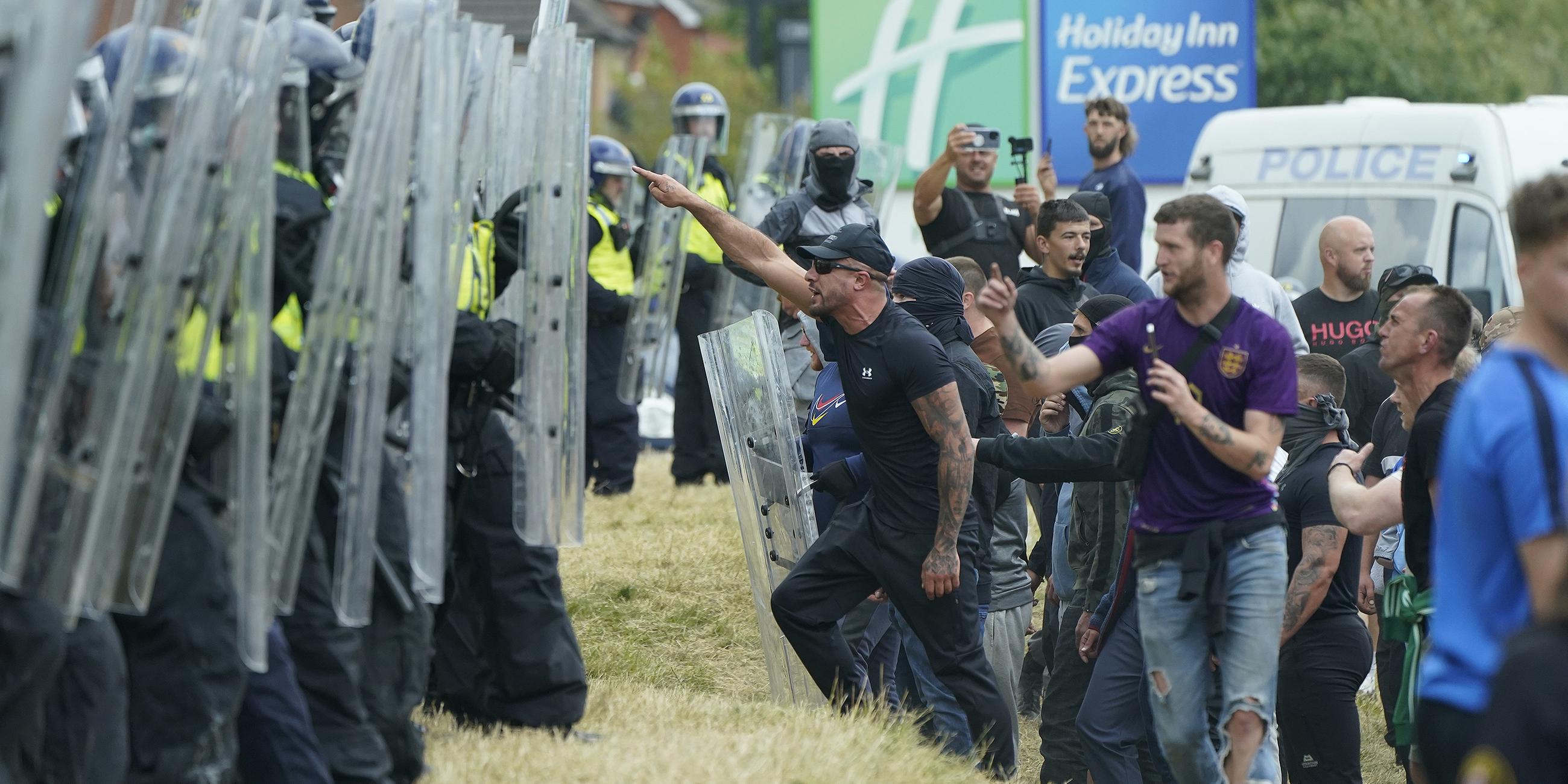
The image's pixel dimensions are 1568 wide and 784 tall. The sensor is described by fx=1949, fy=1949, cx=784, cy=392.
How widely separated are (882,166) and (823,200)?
2.71m

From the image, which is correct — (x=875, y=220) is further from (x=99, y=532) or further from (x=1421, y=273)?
(x=99, y=532)

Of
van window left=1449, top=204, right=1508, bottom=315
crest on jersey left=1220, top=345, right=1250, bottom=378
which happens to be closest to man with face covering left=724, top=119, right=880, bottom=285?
crest on jersey left=1220, top=345, right=1250, bottom=378

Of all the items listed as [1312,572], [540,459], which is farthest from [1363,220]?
[540,459]

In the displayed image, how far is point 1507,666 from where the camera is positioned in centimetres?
293

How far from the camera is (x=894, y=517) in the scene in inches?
240

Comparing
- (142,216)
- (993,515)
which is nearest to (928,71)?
(993,515)

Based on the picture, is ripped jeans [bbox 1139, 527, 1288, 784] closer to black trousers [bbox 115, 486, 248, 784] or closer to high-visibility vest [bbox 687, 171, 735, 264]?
black trousers [bbox 115, 486, 248, 784]

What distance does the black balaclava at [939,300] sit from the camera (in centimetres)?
652

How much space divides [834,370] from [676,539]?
241 cm

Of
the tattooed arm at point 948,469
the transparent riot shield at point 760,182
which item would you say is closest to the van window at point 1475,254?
the transparent riot shield at point 760,182

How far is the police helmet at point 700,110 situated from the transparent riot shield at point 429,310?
6.11 meters

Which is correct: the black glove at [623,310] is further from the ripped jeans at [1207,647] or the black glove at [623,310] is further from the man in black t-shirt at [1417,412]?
the ripped jeans at [1207,647]

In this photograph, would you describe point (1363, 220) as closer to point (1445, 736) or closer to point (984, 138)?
point (984, 138)

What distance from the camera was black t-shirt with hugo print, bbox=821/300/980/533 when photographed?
5895 mm
